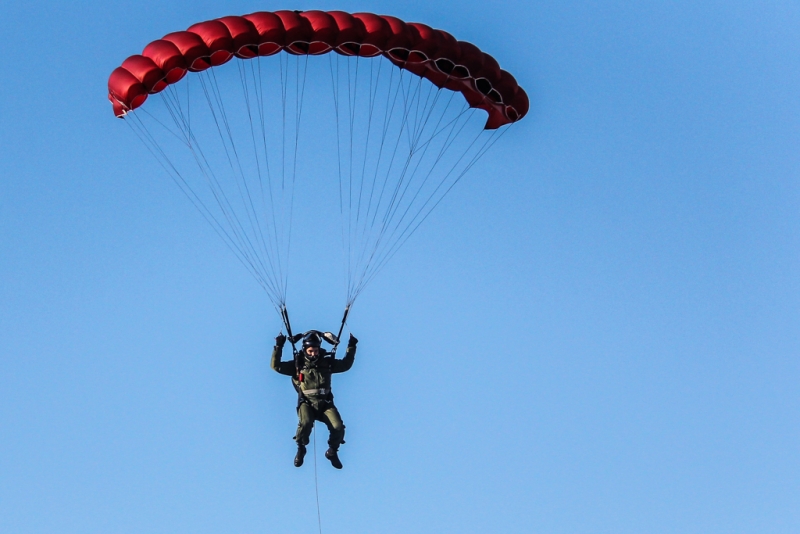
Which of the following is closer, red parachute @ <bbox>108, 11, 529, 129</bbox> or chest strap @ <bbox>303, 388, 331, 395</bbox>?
chest strap @ <bbox>303, 388, 331, 395</bbox>

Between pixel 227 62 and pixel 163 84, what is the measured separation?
3.92ft

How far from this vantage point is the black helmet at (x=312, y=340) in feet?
88.9

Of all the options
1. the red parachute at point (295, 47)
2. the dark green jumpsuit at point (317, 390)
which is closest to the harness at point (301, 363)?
the dark green jumpsuit at point (317, 390)

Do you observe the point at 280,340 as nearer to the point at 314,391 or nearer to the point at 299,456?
the point at 314,391

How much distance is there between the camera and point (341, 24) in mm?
27438

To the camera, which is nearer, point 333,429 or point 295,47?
point 333,429

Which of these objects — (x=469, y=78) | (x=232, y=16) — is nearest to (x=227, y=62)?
(x=232, y=16)

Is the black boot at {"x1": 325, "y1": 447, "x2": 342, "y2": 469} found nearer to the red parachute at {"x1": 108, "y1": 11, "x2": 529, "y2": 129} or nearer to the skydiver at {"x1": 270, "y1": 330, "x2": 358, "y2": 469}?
the skydiver at {"x1": 270, "y1": 330, "x2": 358, "y2": 469}

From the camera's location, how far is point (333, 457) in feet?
90.0

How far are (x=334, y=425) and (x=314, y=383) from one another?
0.81 m

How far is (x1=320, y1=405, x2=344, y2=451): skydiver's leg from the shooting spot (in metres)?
27.2

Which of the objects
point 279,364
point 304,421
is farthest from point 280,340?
point 304,421

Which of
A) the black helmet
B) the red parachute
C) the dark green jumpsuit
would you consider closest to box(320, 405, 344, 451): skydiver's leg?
the dark green jumpsuit

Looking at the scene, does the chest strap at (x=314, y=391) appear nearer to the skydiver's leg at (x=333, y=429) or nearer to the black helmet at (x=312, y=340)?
the skydiver's leg at (x=333, y=429)
